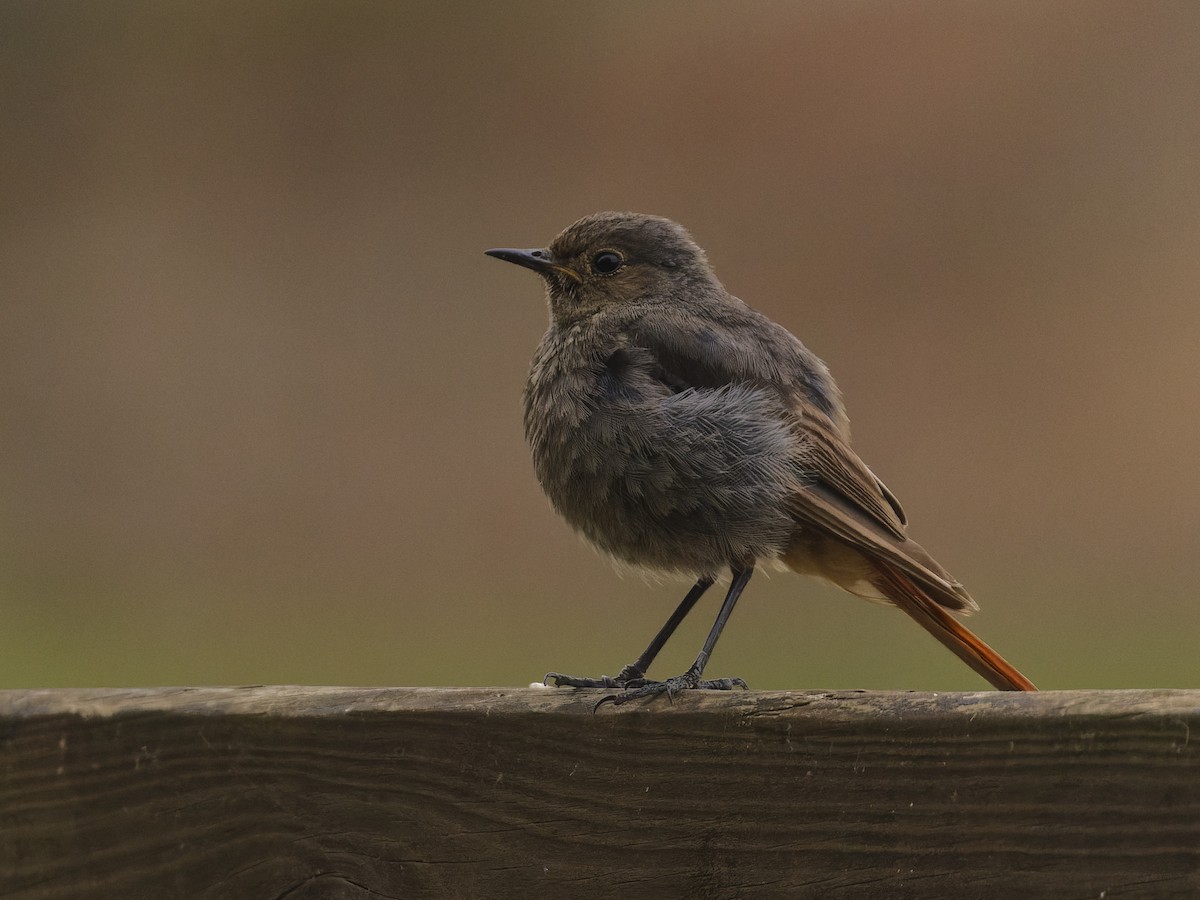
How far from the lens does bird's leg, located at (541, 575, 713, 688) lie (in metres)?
3.29

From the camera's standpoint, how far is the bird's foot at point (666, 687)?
243 cm

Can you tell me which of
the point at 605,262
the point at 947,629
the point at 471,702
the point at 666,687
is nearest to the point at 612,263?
the point at 605,262

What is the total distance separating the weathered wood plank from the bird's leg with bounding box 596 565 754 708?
11 centimetres

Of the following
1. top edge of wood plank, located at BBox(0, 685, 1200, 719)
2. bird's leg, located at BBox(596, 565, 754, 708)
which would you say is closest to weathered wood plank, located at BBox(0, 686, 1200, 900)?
top edge of wood plank, located at BBox(0, 685, 1200, 719)

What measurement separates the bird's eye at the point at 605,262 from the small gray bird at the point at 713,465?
0.74 ft

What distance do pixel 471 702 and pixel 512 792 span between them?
0.14 metres

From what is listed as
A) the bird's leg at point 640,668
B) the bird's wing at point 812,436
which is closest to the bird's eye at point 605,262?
the bird's wing at point 812,436

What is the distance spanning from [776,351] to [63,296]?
4270 mm

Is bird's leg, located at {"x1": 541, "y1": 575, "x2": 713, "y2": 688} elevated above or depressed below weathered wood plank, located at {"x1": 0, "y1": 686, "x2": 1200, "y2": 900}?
below

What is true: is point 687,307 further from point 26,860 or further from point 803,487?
point 26,860

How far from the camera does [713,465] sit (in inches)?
142

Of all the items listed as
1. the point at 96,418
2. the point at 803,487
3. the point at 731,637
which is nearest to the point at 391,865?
the point at 803,487

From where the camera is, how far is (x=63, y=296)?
7180 mm

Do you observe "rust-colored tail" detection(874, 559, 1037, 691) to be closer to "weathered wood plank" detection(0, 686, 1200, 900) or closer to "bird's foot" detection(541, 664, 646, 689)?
"bird's foot" detection(541, 664, 646, 689)
